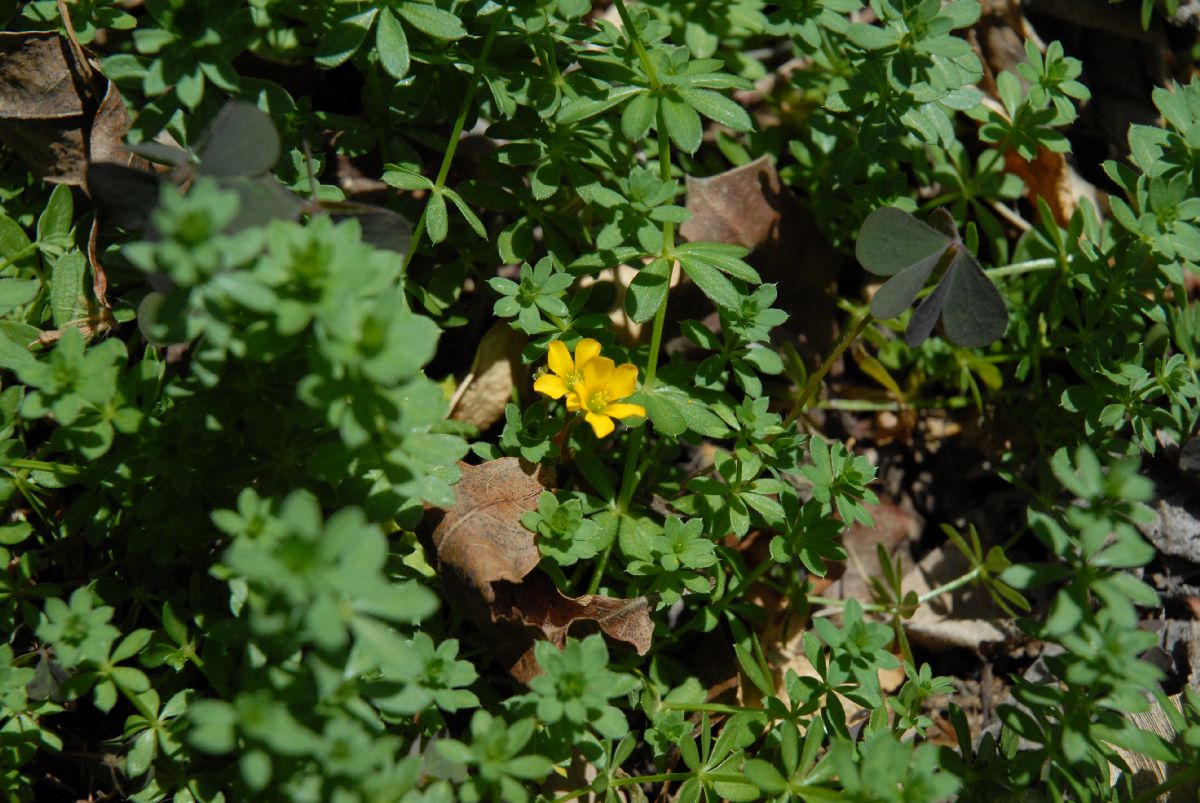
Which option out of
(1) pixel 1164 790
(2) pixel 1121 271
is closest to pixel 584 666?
(1) pixel 1164 790

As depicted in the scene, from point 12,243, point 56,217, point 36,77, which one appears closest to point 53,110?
point 36,77

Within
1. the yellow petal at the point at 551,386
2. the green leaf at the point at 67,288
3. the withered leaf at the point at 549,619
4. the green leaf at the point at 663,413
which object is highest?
the green leaf at the point at 67,288

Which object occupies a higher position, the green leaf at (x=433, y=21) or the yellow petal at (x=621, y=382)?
the green leaf at (x=433, y=21)

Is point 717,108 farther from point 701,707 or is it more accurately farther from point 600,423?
point 701,707

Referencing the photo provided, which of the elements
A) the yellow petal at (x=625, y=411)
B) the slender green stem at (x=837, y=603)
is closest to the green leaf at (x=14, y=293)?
the yellow petal at (x=625, y=411)

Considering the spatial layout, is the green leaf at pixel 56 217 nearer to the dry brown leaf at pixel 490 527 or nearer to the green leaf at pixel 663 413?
the dry brown leaf at pixel 490 527

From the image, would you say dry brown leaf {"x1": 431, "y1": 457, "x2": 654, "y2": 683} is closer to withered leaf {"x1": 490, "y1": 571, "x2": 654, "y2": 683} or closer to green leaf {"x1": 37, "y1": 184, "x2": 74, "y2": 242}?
withered leaf {"x1": 490, "y1": 571, "x2": 654, "y2": 683}

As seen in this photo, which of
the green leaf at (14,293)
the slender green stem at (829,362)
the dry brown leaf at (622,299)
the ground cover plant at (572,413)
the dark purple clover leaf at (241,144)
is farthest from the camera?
the dry brown leaf at (622,299)

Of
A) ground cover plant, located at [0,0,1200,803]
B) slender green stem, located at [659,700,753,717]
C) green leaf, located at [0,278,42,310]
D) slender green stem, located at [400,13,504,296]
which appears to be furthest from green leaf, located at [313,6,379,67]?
slender green stem, located at [659,700,753,717]
